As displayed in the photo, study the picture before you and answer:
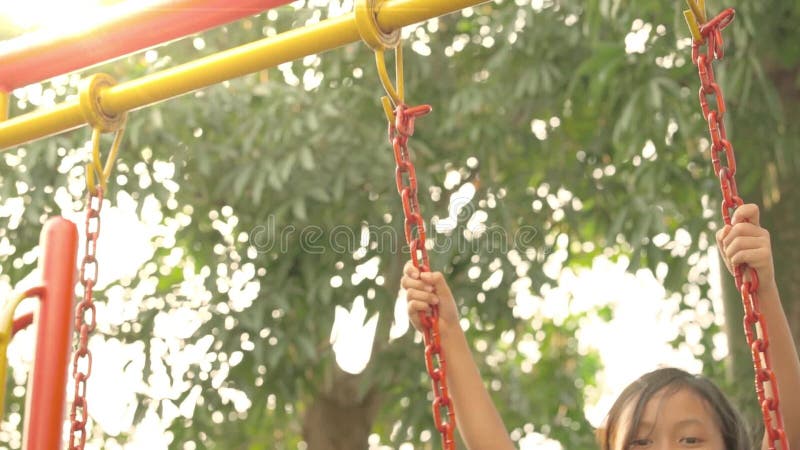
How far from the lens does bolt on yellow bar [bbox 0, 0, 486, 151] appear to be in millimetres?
1771

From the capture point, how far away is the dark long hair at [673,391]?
1835 millimetres

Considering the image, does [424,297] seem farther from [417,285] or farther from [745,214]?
[745,214]

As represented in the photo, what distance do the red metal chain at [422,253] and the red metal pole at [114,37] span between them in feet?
1.20

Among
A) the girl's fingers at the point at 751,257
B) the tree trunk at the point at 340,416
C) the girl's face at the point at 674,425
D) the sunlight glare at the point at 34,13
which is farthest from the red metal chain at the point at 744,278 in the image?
the tree trunk at the point at 340,416

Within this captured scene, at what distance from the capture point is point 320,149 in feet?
11.2

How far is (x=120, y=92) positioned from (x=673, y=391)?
1155 millimetres

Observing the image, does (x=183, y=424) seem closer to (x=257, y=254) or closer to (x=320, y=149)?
(x=257, y=254)

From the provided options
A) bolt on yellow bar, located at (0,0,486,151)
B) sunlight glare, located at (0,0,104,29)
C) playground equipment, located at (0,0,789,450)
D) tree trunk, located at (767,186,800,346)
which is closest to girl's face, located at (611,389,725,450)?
playground equipment, located at (0,0,789,450)

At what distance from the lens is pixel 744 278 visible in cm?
142

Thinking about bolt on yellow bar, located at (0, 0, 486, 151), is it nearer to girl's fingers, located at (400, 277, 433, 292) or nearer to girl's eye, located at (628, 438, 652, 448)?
girl's fingers, located at (400, 277, 433, 292)

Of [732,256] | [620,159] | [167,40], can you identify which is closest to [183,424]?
[620,159]

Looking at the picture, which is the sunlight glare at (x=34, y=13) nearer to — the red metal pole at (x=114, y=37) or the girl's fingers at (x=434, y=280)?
the red metal pole at (x=114, y=37)

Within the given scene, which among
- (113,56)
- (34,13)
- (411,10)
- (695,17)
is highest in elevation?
(34,13)

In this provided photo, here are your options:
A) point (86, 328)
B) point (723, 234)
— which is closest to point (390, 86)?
point (723, 234)
